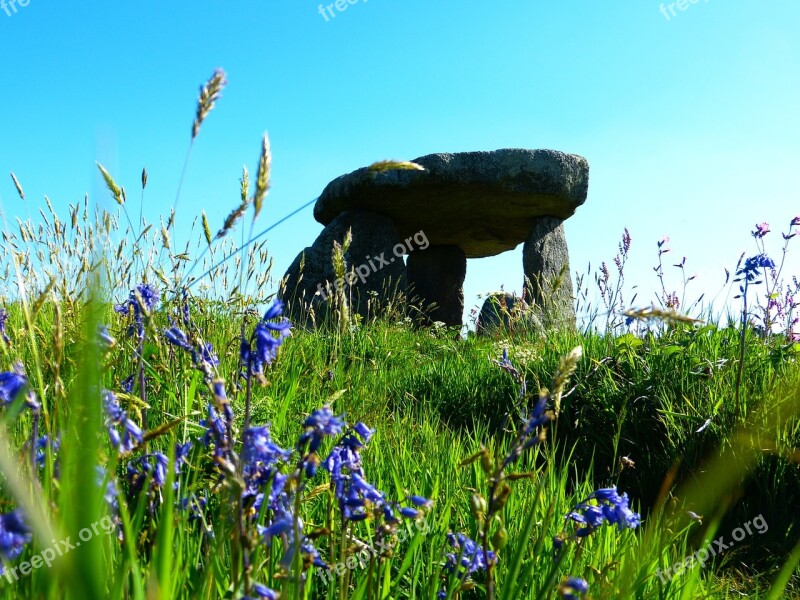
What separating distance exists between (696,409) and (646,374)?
1.29ft

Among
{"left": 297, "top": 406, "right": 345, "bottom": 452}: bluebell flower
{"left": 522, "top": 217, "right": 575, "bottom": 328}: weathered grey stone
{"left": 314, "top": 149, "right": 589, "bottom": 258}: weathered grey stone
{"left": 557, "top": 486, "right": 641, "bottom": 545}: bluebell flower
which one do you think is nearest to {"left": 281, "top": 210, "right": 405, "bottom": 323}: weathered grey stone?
{"left": 314, "top": 149, "right": 589, "bottom": 258}: weathered grey stone

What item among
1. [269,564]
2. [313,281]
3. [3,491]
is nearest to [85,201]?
[3,491]

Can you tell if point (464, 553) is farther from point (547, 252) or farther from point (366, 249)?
point (547, 252)

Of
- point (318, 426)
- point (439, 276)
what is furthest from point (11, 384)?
point (439, 276)

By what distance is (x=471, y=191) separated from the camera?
9.43 meters

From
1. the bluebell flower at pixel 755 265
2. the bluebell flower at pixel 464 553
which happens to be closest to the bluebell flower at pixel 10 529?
the bluebell flower at pixel 464 553

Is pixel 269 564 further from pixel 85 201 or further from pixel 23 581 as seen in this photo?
pixel 85 201

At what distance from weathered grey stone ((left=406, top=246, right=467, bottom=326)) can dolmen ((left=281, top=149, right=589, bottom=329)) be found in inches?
21.8

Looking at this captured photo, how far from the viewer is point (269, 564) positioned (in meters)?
1.26

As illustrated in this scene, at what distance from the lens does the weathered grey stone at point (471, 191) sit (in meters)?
9.12

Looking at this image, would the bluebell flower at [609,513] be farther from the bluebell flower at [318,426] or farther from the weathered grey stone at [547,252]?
the weathered grey stone at [547,252]

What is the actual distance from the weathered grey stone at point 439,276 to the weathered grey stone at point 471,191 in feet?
3.22

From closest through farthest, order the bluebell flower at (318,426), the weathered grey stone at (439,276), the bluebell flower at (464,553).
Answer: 1. the bluebell flower at (318,426)
2. the bluebell flower at (464,553)
3. the weathered grey stone at (439,276)

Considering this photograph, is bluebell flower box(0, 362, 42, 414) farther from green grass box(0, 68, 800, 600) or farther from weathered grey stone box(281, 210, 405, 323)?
weathered grey stone box(281, 210, 405, 323)
